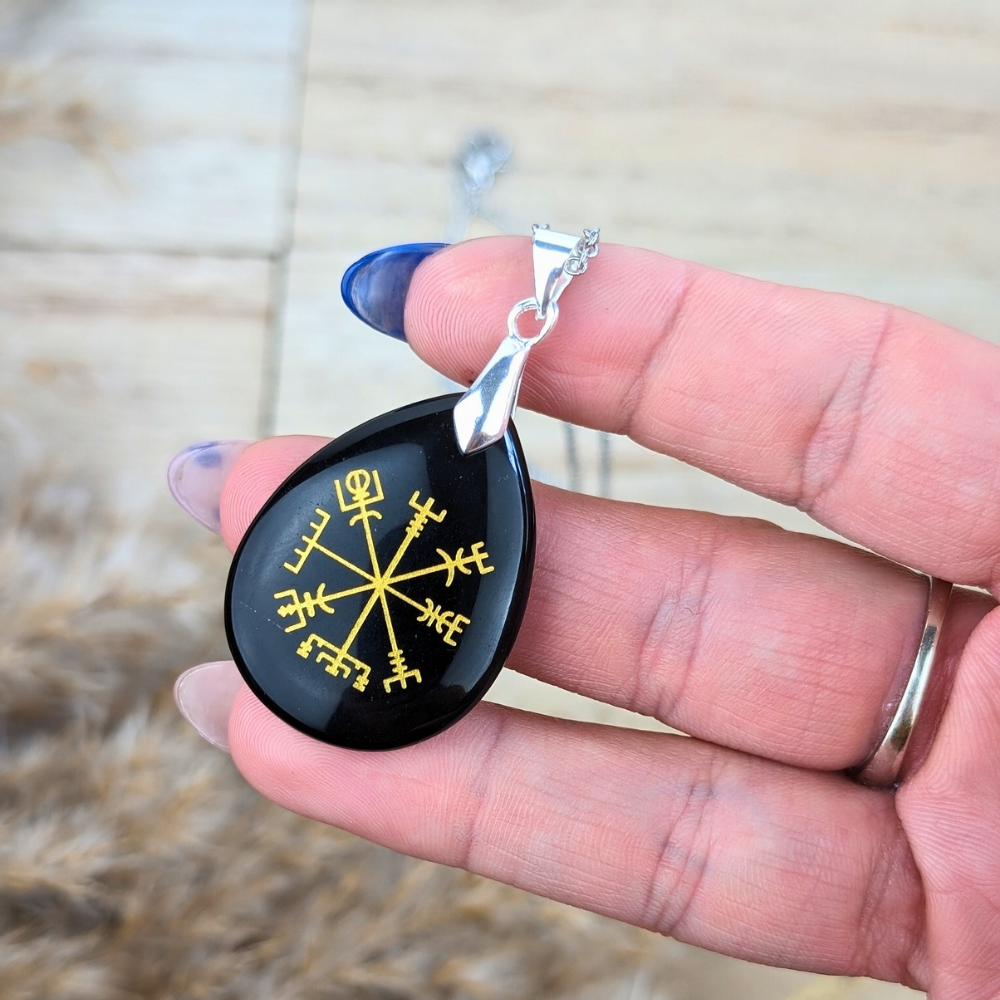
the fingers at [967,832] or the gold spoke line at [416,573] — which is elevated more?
the gold spoke line at [416,573]

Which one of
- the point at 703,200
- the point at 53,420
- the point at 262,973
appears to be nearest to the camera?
the point at 262,973

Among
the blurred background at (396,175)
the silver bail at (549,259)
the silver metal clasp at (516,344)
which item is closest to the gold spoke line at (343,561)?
the silver metal clasp at (516,344)

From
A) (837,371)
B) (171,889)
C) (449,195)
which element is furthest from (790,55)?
(171,889)

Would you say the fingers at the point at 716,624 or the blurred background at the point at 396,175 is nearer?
the fingers at the point at 716,624

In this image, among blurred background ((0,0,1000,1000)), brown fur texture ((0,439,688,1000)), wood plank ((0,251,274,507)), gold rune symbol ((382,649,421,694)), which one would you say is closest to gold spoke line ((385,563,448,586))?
gold rune symbol ((382,649,421,694))

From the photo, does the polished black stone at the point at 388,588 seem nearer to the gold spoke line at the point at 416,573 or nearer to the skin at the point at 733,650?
the gold spoke line at the point at 416,573

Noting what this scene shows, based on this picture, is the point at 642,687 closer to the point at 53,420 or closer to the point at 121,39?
the point at 53,420

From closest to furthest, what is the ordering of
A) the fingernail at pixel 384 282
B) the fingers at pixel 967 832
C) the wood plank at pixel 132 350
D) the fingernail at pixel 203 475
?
the fingers at pixel 967 832 < the fingernail at pixel 384 282 < the fingernail at pixel 203 475 < the wood plank at pixel 132 350

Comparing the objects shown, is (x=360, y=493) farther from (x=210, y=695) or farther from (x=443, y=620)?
(x=210, y=695)
